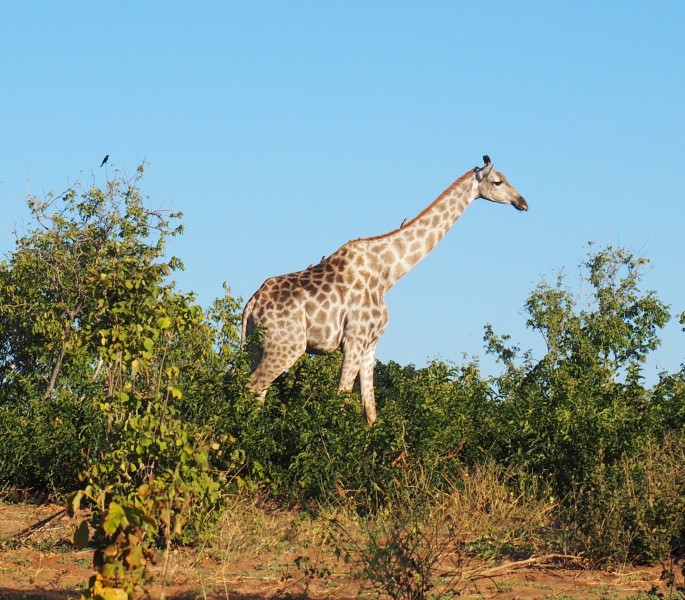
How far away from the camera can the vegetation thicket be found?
791cm

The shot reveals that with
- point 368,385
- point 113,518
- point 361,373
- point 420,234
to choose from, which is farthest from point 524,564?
point 420,234

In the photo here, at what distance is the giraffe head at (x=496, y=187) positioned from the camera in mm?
15125

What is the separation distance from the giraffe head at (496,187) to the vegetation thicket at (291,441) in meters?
2.63

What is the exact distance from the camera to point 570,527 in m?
9.70

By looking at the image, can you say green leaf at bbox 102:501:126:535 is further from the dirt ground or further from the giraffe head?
the giraffe head

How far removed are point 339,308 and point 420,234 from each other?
188 centimetres

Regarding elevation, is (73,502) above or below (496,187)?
below

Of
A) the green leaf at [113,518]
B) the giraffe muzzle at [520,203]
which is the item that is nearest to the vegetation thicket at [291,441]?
the green leaf at [113,518]

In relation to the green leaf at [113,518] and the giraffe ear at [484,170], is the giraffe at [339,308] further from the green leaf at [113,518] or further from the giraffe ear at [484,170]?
the green leaf at [113,518]

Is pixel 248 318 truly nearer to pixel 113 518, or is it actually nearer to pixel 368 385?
pixel 368 385

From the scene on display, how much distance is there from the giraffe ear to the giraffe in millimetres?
1184

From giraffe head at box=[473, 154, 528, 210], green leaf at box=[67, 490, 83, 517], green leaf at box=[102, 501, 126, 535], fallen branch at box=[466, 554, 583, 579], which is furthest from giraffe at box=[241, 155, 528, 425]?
green leaf at box=[102, 501, 126, 535]

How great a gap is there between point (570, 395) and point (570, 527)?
2436mm

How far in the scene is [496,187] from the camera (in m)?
15.2
